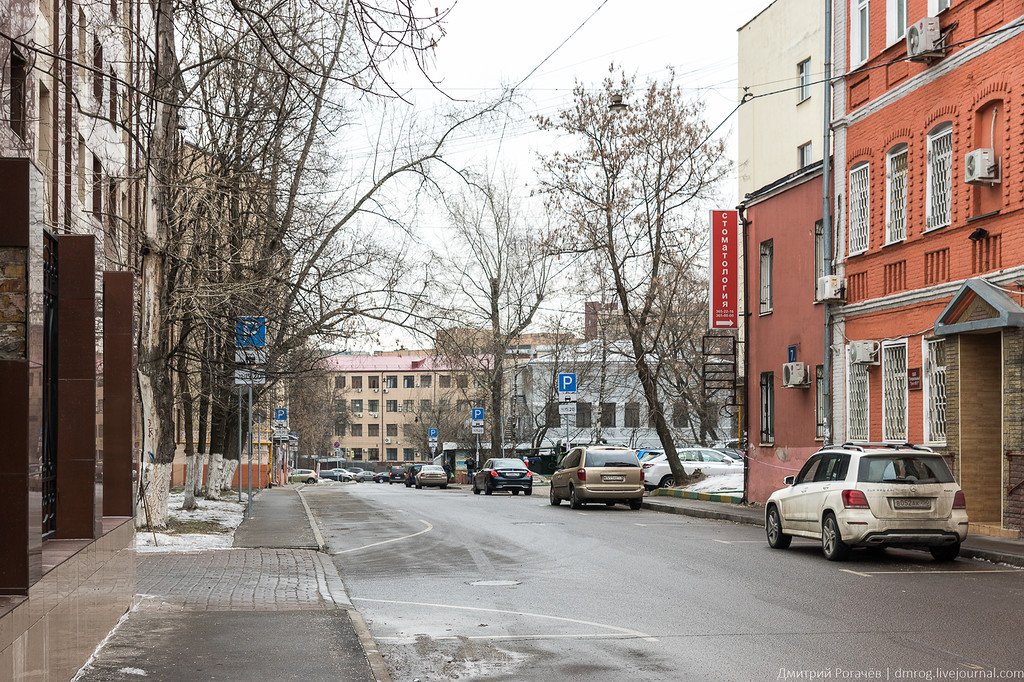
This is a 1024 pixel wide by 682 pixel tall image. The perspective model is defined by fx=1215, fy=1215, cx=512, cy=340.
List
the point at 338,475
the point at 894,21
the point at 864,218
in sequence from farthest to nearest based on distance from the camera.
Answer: the point at 338,475
the point at 864,218
the point at 894,21

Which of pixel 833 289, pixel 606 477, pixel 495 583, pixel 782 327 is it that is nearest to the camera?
pixel 495 583

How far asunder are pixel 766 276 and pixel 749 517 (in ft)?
24.7

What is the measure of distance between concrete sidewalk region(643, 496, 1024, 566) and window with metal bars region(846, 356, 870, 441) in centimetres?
260

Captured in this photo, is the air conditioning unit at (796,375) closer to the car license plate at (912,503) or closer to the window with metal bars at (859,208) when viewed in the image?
the window with metal bars at (859,208)

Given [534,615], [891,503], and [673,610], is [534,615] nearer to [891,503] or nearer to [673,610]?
[673,610]

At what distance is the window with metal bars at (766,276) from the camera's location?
3008 cm

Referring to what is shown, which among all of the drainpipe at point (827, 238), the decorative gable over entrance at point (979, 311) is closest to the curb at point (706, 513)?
the drainpipe at point (827, 238)

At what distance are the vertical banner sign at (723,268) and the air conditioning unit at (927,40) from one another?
9.78 metres

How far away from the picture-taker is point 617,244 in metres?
37.1

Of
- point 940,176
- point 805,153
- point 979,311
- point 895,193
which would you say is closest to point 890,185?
point 895,193

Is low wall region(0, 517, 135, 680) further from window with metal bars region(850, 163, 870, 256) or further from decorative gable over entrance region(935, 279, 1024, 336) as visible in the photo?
window with metal bars region(850, 163, 870, 256)

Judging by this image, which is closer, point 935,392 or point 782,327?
point 935,392

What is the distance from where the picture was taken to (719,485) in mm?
36438

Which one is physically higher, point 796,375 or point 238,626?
point 796,375
